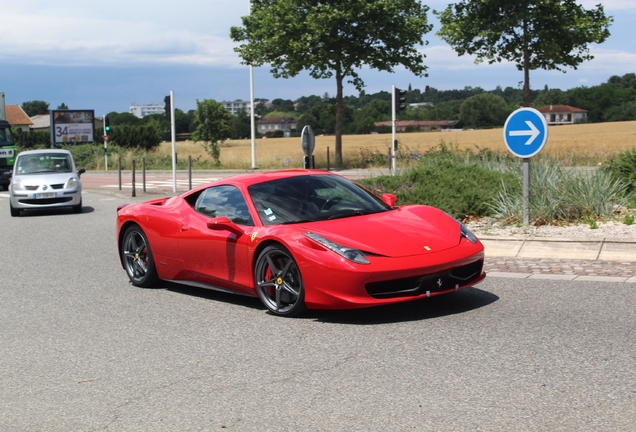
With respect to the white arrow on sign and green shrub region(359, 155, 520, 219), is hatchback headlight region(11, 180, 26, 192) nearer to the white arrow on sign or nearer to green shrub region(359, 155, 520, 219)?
green shrub region(359, 155, 520, 219)

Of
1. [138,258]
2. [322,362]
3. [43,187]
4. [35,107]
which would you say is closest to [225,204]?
[138,258]

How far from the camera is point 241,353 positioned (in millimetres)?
5820

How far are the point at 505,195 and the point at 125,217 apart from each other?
5.74 m

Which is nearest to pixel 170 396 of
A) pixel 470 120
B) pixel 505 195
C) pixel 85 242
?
pixel 505 195

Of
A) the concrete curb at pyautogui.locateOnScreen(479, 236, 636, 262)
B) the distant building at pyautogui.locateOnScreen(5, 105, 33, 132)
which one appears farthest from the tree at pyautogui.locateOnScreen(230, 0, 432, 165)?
the distant building at pyautogui.locateOnScreen(5, 105, 33, 132)

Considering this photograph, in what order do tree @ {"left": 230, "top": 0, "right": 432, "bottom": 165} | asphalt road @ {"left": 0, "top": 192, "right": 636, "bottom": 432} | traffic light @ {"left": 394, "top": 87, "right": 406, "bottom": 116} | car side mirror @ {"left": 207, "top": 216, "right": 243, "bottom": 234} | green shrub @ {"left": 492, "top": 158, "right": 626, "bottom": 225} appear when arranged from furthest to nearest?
tree @ {"left": 230, "top": 0, "right": 432, "bottom": 165}
traffic light @ {"left": 394, "top": 87, "right": 406, "bottom": 116}
green shrub @ {"left": 492, "top": 158, "right": 626, "bottom": 225}
car side mirror @ {"left": 207, "top": 216, "right": 243, "bottom": 234}
asphalt road @ {"left": 0, "top": 192, "right": 636, "bottom": 432}

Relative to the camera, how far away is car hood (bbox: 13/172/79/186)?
63.8 ft

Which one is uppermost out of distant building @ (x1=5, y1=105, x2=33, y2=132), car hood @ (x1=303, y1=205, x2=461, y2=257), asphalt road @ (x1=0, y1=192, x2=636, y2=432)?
distant building @ (x1=5, y1=105, x2=33, y2=132)

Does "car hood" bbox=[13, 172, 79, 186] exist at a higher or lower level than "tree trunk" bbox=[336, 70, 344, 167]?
lower

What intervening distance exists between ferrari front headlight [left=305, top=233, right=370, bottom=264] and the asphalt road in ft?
1.82

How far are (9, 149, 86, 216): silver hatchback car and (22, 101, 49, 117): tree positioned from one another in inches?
7212

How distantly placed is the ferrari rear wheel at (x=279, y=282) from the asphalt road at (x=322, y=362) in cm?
14

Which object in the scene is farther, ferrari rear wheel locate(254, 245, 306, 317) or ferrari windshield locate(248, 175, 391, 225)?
ferrari windshield locate(248, 175, 391, 225)

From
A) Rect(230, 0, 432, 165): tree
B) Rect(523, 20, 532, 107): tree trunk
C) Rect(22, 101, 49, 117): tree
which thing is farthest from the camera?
Rect(22, 101, 49, 117): tree
